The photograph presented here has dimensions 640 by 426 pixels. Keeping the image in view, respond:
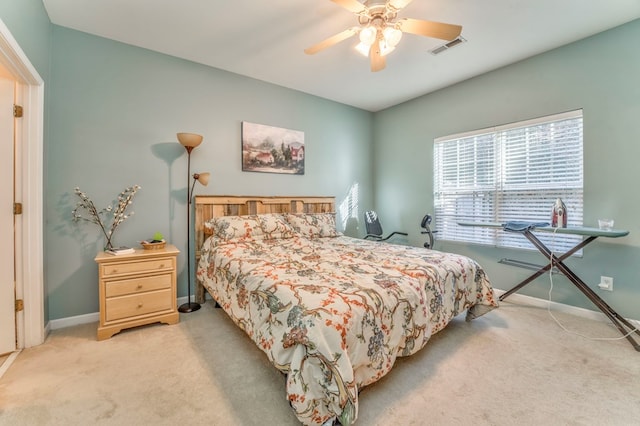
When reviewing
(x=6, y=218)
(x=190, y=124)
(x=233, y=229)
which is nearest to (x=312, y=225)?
(x=233, y=229)

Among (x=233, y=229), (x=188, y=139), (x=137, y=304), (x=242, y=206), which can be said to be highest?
(x=188, y=139)

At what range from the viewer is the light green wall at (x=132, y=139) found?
2461 mm

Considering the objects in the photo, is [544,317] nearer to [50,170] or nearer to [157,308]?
[157,308]

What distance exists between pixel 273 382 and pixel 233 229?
1.57 meters

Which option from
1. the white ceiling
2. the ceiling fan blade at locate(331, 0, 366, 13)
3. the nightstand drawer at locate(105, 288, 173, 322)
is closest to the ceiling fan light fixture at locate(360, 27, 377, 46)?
the ceiling fan blade at locate(331, 0, 366, 13)

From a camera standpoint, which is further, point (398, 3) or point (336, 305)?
point (398, 3)

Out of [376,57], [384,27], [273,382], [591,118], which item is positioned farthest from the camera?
[591,118]

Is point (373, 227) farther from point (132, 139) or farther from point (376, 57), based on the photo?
point (132, 139)

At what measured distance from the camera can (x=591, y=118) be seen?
2.63 meters

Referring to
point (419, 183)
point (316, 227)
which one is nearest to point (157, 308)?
point (316, 227)

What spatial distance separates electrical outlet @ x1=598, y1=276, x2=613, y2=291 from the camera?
2535mm

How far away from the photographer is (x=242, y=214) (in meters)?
3.38

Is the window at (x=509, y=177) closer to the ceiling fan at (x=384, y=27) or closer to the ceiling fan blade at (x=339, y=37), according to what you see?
the ceiling fan at (x=384, y=27)

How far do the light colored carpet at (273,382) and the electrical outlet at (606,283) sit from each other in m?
0.40
